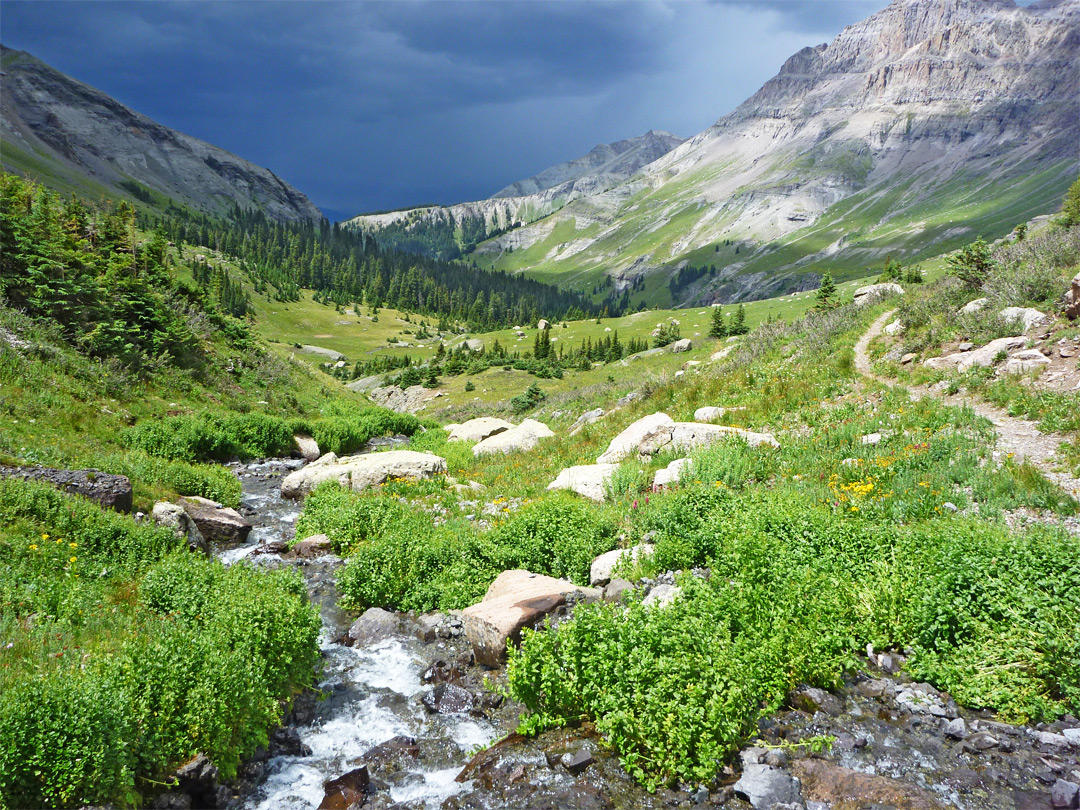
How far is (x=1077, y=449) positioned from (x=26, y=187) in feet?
155

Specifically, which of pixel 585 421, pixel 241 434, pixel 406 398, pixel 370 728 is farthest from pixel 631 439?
pixel 406 398

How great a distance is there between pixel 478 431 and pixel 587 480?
18687 millimetres

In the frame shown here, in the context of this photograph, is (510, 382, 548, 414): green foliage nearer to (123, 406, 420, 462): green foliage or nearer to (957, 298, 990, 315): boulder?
(123, 406, 420, 462): green foliage

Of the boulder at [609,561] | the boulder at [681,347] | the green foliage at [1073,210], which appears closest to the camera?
the boulder at [609,561]

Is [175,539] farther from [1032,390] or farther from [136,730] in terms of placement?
[1032,390]

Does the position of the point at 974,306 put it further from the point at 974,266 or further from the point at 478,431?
the point at 478,431

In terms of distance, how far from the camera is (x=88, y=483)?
13.3 m

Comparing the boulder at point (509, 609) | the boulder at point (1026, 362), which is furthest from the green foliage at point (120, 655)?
the boulder at point (1026, 362)

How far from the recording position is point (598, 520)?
42.5 ft

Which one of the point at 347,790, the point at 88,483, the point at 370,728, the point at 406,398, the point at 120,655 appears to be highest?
the point at 88,483

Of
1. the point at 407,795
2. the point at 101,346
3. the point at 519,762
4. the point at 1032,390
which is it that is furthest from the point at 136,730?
the point at 101,346

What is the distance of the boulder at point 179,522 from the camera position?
13828mm

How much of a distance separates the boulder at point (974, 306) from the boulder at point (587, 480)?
17.2m

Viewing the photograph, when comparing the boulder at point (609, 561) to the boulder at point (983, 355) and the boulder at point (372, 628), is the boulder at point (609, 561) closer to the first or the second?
the boulder at point (372, 628)
